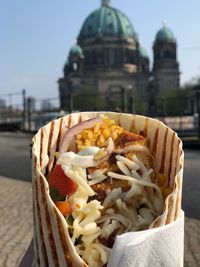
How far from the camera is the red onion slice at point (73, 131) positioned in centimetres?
256

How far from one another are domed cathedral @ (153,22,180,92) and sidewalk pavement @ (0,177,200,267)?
365 ft

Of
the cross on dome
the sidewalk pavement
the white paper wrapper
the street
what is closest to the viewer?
the white paper wrapper

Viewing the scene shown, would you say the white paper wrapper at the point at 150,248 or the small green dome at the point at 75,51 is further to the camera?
the small green dome at the point at 75,51

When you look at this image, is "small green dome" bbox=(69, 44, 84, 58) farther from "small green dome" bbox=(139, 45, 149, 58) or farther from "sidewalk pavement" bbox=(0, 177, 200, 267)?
"sidewalk pavement" bbox=(0, 177, 200, 267)

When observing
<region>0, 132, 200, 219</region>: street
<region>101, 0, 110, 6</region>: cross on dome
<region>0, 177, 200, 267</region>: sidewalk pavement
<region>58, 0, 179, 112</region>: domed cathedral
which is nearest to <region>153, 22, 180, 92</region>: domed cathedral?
<region>58, 0, 179, 112</region>: domed cathedral

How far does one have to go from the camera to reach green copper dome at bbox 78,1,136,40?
11891 centimetres

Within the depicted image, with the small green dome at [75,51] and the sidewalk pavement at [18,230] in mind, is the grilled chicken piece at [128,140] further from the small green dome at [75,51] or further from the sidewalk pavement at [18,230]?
the small green dome at [75,51]

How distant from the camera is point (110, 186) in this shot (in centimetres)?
239

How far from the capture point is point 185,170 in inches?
413

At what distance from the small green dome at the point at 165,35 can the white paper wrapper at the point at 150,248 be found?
118 meters

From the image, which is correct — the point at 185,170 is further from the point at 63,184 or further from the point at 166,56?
the point at 166,56

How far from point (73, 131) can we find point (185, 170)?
8.12m

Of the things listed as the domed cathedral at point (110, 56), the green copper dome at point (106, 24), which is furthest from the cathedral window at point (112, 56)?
the green copper dome at point (106, 24)

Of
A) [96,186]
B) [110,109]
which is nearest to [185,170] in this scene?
[96,186]
